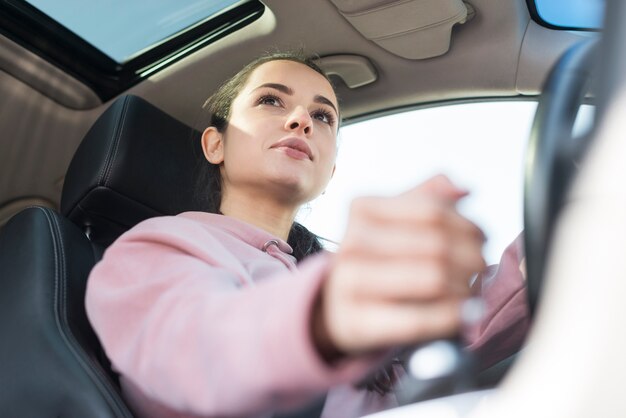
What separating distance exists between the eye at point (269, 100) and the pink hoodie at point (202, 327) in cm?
48

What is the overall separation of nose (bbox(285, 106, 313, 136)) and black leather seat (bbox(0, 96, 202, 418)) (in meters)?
0.36

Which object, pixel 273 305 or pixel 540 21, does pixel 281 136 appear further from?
pixel 273 305

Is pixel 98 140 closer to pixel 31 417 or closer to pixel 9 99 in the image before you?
pixel 9 99

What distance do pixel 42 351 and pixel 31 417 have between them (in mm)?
102

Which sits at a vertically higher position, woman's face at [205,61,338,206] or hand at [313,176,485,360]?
woman's face at [205,61,338,206]

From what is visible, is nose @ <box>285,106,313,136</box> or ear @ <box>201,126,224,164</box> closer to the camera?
nose @ <box>285,106,313,136</box>

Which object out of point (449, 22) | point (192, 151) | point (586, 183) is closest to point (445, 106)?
point (449, 22)

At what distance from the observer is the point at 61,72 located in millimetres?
2090

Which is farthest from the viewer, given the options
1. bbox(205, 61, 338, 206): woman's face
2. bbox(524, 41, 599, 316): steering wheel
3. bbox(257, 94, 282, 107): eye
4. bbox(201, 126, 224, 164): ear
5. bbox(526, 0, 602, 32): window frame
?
bbox(526, 0, 602, 32): window frame

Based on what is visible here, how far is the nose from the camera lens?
148cm

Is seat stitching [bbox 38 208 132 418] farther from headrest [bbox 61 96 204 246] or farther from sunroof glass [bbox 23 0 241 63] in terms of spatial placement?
sunroof glass [bbox 23 0 241 63]

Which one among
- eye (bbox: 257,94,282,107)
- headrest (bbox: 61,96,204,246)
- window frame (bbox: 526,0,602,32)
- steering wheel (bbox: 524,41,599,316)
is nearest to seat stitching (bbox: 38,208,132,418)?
headrest (bbox: 61,96,204,246)

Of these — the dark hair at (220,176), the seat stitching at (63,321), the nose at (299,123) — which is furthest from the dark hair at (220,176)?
the seat stitching at (63,321)

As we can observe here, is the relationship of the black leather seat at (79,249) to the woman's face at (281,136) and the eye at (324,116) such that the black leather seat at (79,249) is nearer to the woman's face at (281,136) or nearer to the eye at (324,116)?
the woman's face at (281,136)
